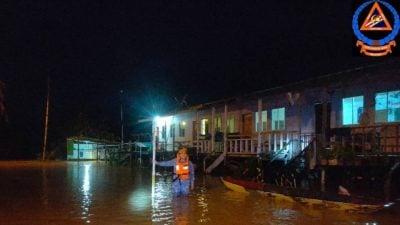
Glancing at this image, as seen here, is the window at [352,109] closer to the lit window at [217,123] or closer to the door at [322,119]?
the door at [322,119]

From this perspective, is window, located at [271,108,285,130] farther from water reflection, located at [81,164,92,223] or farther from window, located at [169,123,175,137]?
window, located at [169,123,175,137]

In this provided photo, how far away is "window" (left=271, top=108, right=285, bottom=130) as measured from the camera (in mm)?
27781

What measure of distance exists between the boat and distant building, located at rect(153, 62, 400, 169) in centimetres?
250

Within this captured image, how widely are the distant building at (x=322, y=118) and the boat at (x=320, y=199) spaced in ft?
8.22

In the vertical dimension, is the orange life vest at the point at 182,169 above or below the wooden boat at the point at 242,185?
above

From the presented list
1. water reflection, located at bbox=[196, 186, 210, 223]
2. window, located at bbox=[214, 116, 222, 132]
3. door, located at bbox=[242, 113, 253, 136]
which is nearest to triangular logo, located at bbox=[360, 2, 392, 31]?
water reflection, located at bbox=[196, 186, 210, 223]

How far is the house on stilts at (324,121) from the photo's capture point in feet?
63.1

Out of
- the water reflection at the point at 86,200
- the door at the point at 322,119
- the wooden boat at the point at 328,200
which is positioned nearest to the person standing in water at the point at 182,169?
the water reflection at the point at 86,200

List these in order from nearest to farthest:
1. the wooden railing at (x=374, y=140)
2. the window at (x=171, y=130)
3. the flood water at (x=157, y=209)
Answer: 1. the flood water at (x=157, y=209)
2. the wooden railing at (x=374, y=140)
3. the window at (x=171, y=130)

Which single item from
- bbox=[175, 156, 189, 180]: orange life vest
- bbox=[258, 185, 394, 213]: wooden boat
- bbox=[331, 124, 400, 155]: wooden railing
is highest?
bbox=[331, 124, 400, 155]: wooden railing

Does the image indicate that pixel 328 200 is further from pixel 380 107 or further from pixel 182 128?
pixel 182 128

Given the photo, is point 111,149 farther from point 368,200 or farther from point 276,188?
point 368,200

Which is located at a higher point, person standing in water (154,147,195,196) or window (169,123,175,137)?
window (169,123,175,137)

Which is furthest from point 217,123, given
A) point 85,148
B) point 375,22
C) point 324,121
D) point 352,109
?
point 85,148
